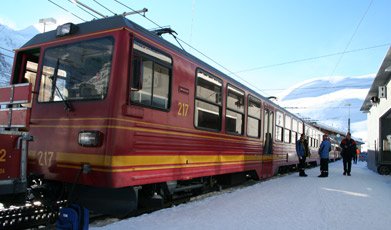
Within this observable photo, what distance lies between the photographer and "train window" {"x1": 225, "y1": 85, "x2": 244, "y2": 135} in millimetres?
8609

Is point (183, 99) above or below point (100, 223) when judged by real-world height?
above

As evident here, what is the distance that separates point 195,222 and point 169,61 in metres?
2.55

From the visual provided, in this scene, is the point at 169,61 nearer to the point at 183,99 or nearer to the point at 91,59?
the point at 183,99

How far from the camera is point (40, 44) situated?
6336 millimetres

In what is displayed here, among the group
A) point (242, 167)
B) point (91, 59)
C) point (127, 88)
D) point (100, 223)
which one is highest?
point (91, 59)

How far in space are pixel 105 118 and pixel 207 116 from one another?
9.43 feet

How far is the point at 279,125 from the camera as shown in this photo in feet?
45.2

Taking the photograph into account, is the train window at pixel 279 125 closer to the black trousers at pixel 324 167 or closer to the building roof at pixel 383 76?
the black trousers at pixel 324 167

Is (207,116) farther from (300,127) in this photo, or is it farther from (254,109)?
(300,127)

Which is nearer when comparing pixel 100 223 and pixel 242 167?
pixel 100 223

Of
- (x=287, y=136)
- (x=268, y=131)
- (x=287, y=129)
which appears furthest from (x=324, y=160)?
(x=268, y=131)

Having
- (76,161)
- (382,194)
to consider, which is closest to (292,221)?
(76,161)

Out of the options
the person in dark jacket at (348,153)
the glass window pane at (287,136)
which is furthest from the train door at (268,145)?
the person in dark jacket at (348,153)

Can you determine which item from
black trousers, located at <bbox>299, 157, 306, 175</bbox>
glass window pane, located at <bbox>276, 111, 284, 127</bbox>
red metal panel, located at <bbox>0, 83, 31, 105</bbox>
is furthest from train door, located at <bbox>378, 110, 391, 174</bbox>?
red metal panel, located at <bbox>0, 83, 31, 105</bbox>
